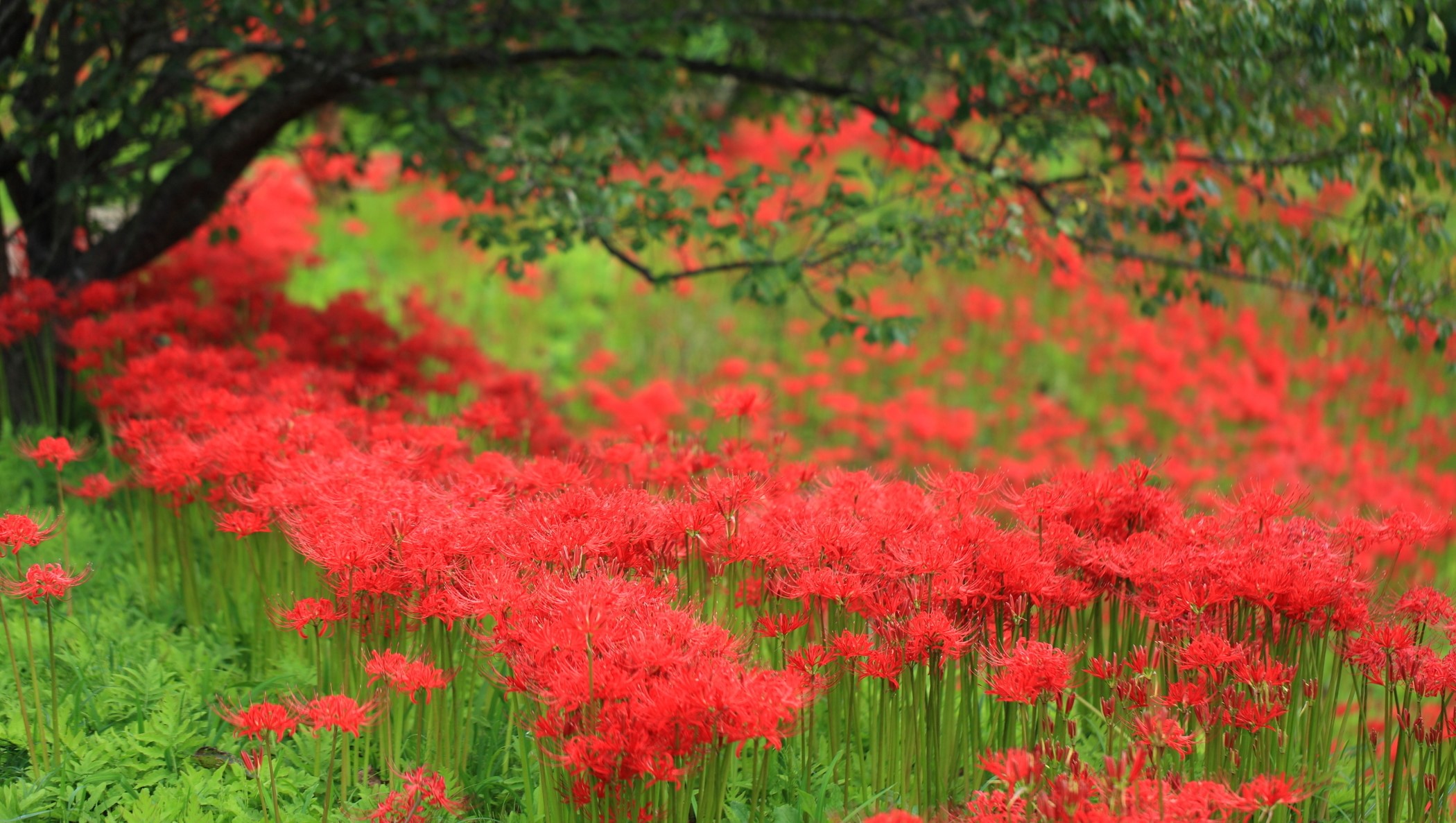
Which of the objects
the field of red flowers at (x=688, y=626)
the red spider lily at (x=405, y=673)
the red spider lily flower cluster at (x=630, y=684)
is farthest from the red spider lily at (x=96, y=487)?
the red spider lily flower cluster at (x=630, y=684)

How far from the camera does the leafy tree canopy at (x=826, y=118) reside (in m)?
4.43

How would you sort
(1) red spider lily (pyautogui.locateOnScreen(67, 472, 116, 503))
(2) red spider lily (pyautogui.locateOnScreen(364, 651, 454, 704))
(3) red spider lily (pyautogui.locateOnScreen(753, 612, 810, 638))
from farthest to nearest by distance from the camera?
(1) red spider lily (pyautogui.locateOnScreen(67, 472, 116, 503)), (3) red spider lily (pyautogui.locateOnScreen(753, 612, 810, 638)), (2) red spider lily (pyautogui.locateOnScreen(364, 651, 454, 704))

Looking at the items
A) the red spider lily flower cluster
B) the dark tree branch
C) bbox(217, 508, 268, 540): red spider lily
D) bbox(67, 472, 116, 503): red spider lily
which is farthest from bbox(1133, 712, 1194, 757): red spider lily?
the dark tree branch

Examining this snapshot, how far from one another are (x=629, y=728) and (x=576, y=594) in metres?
0.30

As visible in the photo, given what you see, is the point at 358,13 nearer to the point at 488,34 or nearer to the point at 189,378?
the point at 488,34

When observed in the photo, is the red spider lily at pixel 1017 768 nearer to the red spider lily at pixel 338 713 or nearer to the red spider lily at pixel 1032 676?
the red spider lily at pixel 1032 676

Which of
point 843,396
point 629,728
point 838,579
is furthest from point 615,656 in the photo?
point 843,396

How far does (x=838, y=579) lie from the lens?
105 inches

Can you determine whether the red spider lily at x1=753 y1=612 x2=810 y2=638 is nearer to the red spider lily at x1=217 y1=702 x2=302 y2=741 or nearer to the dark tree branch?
the red spider lily at x1=217 y1=702 x2=302 y2=741

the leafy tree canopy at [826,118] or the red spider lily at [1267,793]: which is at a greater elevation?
the leafy tree canopy at [826,118]

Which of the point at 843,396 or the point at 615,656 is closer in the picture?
the point at 615,656

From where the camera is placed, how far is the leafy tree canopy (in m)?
4.43

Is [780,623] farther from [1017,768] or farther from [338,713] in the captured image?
[338,713]

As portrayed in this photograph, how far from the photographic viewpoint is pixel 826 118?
568 centimetres
